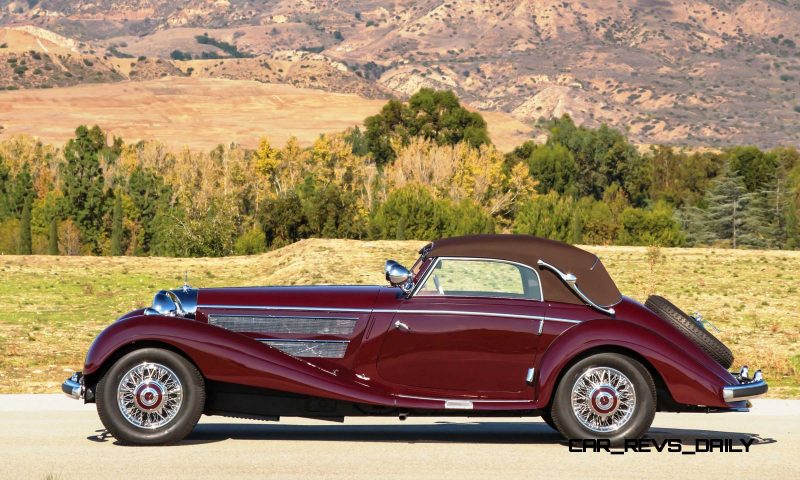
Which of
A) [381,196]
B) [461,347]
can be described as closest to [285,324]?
[461,347]

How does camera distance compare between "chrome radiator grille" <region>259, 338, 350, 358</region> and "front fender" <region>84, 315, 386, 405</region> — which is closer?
"front fender" <region>84, 315, 386, 405</region>

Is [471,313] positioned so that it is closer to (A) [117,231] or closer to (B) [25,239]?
(B) [25,239]

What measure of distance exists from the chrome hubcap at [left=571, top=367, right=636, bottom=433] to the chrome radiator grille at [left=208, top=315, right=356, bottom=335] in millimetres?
1862

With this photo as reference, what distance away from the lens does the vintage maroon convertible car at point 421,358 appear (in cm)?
938

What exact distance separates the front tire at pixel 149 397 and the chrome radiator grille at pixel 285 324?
50 centimetres

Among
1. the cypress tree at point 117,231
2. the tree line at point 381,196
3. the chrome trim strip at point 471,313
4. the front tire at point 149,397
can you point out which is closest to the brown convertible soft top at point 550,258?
A: the chrome trim strip at point 471,313

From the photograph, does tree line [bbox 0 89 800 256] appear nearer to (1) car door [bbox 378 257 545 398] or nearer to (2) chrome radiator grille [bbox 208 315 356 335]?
(2) chrome radiator grille [bbox 208 315 356 335]

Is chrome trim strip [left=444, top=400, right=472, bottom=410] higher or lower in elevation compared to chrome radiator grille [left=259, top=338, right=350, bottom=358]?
lower

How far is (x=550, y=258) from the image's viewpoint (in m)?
9.73

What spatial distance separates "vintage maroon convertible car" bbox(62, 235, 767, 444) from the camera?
938 cm

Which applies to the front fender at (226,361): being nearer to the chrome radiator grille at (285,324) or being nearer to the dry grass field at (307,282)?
the chrome radiator grille at (285,324)

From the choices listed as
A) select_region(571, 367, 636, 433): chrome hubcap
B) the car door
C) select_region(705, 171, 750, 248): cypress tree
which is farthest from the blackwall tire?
select_region(705, 171, 750, 248): cypress tree

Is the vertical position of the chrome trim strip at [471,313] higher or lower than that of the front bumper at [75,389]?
higher

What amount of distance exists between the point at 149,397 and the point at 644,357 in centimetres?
384
